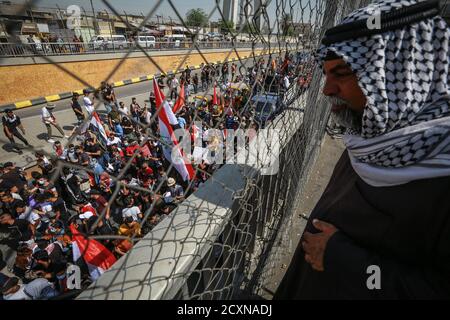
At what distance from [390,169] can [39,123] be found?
1491 centimetres

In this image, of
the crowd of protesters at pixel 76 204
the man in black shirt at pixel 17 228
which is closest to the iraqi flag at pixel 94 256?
the crowd of protesters at pixel 76 204

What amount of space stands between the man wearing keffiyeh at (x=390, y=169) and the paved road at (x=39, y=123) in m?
7.06

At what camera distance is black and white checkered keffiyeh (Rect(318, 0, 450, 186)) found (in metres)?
1.09

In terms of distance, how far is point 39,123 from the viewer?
41.3 ft

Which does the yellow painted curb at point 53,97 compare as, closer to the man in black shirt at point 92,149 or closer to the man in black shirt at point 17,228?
the man in black shirt at point 92,149

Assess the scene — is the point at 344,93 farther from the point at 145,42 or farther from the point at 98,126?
the point at 98,126

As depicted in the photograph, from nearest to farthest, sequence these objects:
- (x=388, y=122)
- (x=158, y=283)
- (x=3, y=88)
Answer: (x=158, y=283)
(x=388, y=122)
(x=3, y=88)

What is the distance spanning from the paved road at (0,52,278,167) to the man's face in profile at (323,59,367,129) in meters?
6.99

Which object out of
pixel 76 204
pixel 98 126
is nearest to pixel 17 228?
pixel 76 204
